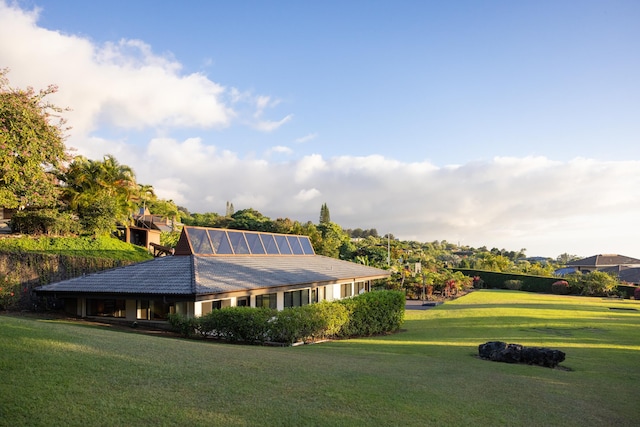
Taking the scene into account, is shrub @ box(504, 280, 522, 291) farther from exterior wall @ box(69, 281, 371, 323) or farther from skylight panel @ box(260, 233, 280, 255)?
exterior wall @ box(69, 281, 371, 323)

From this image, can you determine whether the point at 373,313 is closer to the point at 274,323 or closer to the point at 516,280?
the point at 274,323

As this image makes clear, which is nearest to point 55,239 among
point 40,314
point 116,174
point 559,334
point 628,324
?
point 40,314

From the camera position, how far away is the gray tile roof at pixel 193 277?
18203 mm

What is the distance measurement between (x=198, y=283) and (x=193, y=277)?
886 mm

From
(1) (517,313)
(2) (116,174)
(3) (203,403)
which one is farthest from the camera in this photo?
(2) (116,174)

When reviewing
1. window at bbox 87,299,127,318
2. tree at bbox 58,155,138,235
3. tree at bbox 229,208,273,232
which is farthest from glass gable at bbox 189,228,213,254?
tree at bbox 229,208,273,232

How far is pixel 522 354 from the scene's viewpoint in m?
14.0

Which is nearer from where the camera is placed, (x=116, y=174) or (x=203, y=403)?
(x=203, y=403)

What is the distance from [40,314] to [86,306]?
184 cm

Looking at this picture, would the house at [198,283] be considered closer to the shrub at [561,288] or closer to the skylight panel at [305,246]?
the skylight panel at [305,246]

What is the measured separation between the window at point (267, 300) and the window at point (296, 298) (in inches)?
42.8

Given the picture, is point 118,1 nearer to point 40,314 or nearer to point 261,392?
point 40,314

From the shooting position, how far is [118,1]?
17484mm

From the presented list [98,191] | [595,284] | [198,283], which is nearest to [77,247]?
[98,191]
